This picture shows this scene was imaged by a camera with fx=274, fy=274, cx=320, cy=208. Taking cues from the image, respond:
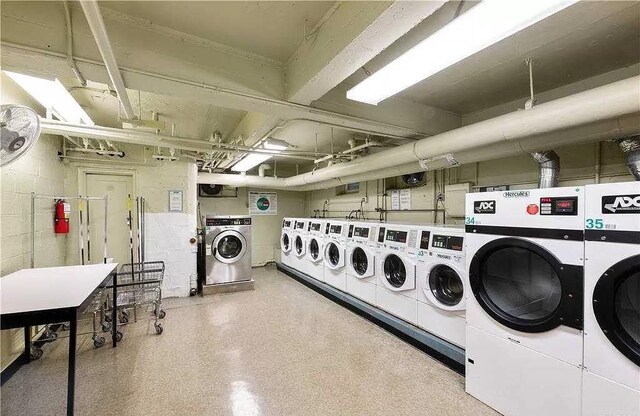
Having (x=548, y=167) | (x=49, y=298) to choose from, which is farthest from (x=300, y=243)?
(x=548, y=167)

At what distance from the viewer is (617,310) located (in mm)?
1463

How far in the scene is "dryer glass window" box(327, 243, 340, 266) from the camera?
4290 mm

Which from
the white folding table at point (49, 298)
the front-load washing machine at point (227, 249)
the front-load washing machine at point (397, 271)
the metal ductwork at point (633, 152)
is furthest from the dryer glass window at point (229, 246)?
the metal ductwork at point (633, 152)

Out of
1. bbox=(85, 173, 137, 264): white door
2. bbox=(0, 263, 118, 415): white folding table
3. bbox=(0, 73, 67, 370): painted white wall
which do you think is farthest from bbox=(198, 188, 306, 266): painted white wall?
bbox=(0, 263, 118, 415): white folding table

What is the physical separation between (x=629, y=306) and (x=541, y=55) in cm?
176

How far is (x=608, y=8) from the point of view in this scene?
1530 mm

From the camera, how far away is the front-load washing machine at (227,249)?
4.66 m

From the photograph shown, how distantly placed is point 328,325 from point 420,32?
Answer: 305 centimetres

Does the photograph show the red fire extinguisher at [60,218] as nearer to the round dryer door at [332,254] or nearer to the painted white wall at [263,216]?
the painted white wall at [263,216]

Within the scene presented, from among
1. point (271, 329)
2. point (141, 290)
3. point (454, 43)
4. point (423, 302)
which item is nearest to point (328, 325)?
point (271, 329)

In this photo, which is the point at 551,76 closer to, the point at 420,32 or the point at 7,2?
the point at 420,32

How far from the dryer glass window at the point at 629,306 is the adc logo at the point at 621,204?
32 cm

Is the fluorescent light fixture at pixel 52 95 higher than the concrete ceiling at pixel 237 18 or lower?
lower

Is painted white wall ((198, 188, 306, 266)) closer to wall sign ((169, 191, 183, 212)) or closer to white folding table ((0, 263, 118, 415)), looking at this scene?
wall sign ((169, 191, 183, 212))
